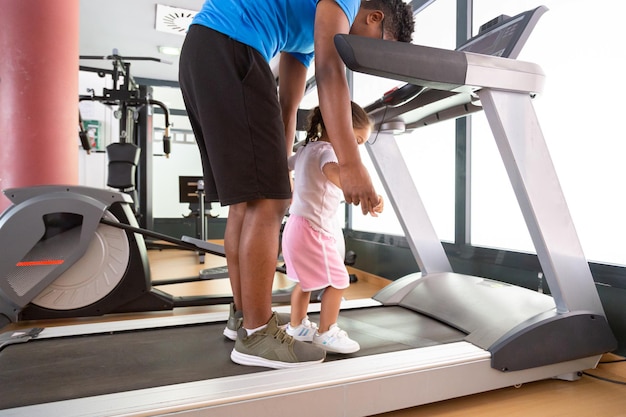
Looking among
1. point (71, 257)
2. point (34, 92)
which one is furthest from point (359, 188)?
point (34, 92)

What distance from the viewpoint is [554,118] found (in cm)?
199

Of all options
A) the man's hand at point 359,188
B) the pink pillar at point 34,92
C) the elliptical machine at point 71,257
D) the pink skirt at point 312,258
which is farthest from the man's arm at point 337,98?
the pink pillar at point 34,92

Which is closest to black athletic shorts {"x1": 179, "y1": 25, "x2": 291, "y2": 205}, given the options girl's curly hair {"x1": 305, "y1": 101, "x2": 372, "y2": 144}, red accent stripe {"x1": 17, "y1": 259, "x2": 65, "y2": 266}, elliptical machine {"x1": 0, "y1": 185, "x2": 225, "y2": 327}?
girl's curly hair {"x1": 305, "y1": 101, "x2": 372, "y2": 144}

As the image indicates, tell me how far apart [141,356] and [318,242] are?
68 cm

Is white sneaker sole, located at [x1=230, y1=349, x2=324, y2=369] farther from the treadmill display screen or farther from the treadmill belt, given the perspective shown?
the treadmill display screen

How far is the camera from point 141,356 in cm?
139

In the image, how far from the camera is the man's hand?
3.43ft

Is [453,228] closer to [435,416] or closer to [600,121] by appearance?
[600,121]

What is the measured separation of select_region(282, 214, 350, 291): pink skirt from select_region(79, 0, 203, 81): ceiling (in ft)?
12.4

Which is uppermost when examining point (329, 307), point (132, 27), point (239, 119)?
point (132, 27)

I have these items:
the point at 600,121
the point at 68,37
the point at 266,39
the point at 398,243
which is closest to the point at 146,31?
the point at 68,37

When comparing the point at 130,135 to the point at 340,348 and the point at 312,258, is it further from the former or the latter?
the point at 340,348

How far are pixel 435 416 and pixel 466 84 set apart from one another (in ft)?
3.18

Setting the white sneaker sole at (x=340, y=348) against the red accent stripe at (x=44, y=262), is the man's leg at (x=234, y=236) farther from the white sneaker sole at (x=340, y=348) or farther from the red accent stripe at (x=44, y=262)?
the red accent stripe at (x=44, y=262)
